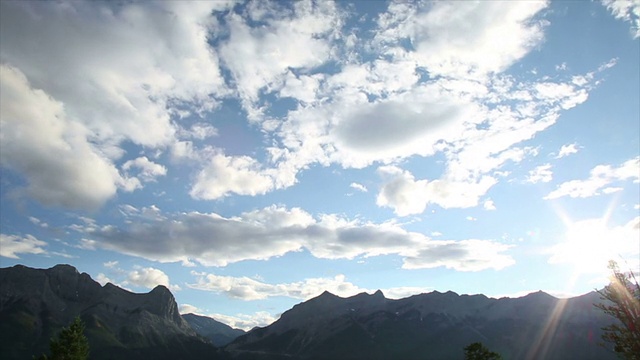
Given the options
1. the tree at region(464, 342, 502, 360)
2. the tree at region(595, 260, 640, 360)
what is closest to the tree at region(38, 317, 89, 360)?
the tree at region(464, 342, 502, 360)

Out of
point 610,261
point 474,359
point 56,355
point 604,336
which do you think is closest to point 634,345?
point 604,336

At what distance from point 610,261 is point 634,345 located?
→ 477 cm

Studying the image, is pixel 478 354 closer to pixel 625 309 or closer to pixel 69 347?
pixel 625 309

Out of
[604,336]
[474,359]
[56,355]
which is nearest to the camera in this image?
[604,336]

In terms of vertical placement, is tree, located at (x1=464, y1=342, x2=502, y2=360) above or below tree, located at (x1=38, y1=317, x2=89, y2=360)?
below

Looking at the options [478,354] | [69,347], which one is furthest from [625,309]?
[69,347]

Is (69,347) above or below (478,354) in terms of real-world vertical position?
above

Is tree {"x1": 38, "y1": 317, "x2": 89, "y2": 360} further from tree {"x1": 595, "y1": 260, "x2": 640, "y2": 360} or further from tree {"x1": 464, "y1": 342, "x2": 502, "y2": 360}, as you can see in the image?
tree {"x1": 595, "y1": 260, "x2": 640, "y2": 360}

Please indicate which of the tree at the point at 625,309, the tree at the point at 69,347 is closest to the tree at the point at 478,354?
the tree at the point at 625,309

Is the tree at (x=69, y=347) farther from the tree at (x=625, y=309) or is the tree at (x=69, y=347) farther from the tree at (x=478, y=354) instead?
the tree at (x=625, y=309)

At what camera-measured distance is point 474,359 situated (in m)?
54.1

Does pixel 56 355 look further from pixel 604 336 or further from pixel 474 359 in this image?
pixel 604 336

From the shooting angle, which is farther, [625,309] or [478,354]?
[478,354]

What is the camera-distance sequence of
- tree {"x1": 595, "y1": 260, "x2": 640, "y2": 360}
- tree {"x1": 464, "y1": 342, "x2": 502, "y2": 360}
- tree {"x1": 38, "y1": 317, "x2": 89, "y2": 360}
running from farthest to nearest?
1. tree {"x1": 38, "y1": 317, "x2": 89, "y2": 360}
2. tree {"x1": 464, "y1": 342, "x2": 502, "y2": 360}
3. tree {"x1": 595, "y1": 260, "x2": 640, "y2": 360}
